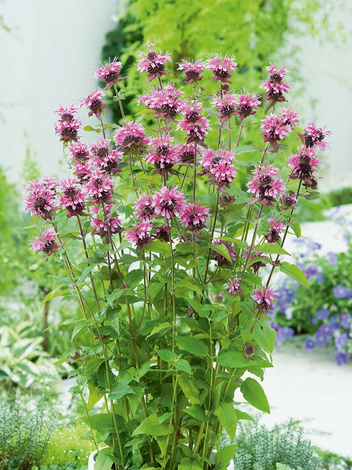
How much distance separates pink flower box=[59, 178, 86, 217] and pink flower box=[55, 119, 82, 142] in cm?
10

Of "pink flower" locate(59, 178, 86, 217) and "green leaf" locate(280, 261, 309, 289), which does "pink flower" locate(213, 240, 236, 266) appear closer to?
"green leaf" locate(280, 261, 309, 289)

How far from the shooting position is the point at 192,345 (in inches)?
45.8


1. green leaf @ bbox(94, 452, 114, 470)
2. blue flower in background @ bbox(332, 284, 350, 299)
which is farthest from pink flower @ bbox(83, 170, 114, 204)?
blue flower in background @ bbox(332, 284, 350, 299)

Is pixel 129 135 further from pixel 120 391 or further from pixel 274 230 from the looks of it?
pixel 120 391

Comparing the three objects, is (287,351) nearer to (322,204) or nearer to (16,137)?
(16,137)

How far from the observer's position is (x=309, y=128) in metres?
1.13

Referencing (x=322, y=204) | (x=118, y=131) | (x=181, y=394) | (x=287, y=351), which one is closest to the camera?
(x=118, y=131)

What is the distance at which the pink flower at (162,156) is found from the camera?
42.5 inches

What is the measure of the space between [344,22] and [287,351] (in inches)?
230

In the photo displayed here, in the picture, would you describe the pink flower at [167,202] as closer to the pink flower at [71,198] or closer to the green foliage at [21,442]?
the pink flower at [71,198]

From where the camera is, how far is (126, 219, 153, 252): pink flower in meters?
1.07

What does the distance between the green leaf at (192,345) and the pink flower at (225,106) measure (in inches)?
16.5

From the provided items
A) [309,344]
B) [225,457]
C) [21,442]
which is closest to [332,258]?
[309,344]

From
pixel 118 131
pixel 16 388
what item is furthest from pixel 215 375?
pixel 16 388
